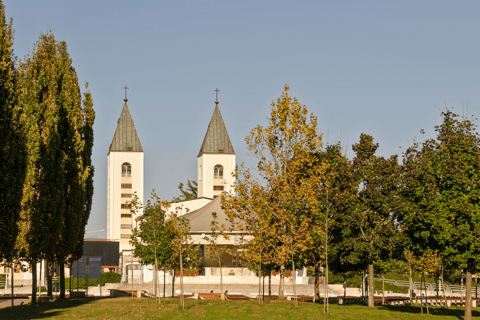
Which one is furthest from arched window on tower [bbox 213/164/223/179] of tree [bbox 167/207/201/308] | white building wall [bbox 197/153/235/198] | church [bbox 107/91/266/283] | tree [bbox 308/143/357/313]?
tree [bbox 308/143/357/313]

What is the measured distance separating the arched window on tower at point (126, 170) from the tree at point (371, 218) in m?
74.6

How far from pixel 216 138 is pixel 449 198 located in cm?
7984

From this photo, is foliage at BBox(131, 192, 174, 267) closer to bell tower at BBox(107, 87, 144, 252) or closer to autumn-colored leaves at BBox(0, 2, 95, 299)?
autumn-colored leaves at BBox(0, 2, 95, 299)

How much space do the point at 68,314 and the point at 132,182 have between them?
269 ft

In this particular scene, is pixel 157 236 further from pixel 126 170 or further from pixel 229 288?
pixel 126 170

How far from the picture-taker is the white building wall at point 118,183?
103 meters

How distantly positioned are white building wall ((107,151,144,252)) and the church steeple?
1151 centimetres

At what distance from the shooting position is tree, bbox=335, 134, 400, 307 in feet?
107

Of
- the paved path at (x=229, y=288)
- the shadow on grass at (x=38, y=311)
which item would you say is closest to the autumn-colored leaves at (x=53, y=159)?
the shadow on grass at (x=38, y=311)

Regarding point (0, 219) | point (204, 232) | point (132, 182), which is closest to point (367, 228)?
point (0, 219)

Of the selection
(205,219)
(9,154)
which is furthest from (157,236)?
(205,219)

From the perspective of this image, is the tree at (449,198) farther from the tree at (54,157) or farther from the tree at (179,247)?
the tree at (54,157)

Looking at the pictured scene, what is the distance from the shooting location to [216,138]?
105125 millimetres

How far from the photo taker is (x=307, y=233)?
2975cm
